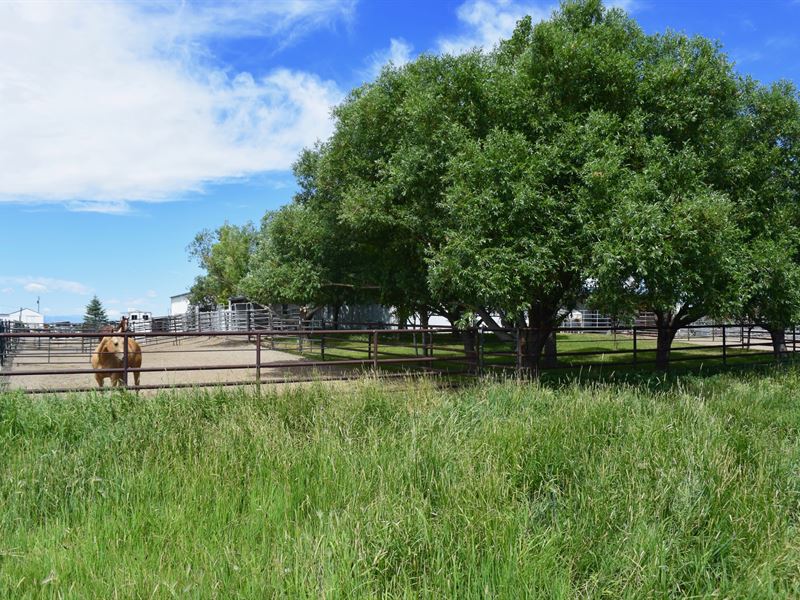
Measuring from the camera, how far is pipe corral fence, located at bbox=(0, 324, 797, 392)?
32.3 feet

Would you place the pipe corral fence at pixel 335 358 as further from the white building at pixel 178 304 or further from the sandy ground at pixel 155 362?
the white building at pixel 178 304

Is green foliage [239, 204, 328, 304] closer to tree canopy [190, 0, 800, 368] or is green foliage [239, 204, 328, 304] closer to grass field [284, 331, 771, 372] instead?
tree canopy [190, 0, 800, 368]

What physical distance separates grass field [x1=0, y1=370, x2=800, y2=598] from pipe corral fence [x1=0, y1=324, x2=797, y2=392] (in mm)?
2477

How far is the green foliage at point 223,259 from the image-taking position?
55.7m

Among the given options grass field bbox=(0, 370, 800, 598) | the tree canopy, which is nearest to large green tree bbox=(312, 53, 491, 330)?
the tree canopy

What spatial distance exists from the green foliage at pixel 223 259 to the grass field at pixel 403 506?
5049 centimetres

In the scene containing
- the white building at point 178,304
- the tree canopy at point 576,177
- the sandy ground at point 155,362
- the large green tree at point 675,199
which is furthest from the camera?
the white building at point 178,304

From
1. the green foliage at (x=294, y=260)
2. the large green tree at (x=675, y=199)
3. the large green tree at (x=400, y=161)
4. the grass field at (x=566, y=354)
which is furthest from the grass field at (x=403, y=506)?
the green foliage at (x=294, y=260)

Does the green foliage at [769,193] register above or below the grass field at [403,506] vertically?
above

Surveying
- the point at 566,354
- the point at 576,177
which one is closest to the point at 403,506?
the point at 576,177

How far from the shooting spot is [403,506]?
3.78 m

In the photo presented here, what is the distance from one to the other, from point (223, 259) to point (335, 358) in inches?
1431

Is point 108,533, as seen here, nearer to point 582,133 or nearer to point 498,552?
point 498,552

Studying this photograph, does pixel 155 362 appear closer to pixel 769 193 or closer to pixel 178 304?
pixel 769 193
